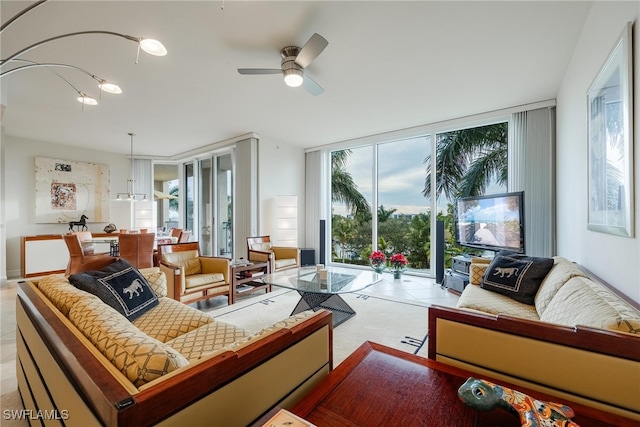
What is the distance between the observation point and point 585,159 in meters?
2.28

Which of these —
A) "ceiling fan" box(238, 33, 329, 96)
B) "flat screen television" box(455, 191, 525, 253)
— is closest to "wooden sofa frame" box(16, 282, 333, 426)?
"ceiling fan" box(238, 33, 329, 96)

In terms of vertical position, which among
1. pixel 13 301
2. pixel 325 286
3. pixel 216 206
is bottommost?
pixel 13 301

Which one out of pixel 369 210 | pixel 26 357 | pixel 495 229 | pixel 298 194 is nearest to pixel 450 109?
pixel 495 229

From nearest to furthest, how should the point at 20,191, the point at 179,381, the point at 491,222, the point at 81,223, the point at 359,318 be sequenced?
the point at 179,381, the point at 359,318, the point at 491,222, the point at 20,191, the point at 81,223

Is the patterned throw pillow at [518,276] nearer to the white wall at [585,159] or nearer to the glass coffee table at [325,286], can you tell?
the white wall at [585,159]

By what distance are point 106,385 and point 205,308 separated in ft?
9.49

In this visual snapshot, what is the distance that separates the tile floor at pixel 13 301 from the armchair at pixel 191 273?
390 millimetres

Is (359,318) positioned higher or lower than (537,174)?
lower

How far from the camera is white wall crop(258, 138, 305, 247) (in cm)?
540

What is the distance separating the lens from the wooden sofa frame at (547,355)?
0.98 meters

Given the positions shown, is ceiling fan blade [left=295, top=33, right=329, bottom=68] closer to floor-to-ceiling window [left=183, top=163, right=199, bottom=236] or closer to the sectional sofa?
the sectional sofa

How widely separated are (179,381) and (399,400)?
681 millimetres

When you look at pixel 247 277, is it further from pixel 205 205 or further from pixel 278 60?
pixel 205 205

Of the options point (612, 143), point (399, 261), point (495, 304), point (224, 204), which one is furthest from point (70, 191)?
point (612, 143)
